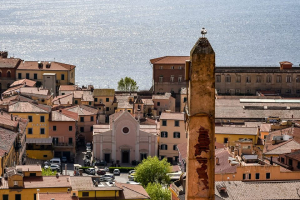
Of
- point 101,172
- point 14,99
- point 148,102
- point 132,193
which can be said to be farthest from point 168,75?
point 132,193

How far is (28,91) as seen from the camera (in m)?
66.4

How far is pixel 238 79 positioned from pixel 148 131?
961 inches

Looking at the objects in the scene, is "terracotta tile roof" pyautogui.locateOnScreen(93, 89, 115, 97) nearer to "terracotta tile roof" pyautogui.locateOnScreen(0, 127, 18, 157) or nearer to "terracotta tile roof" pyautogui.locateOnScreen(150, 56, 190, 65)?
"terracotta tile roof" pyautogui.locateOnScreen(150, 56, 190, 65)

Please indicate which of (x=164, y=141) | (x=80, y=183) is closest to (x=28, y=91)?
(x=164, y=141)

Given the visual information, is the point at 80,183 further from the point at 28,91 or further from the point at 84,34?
the point at 84,34

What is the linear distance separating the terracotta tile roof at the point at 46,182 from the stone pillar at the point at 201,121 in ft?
Result: 71.3

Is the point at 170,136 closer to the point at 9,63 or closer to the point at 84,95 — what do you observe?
the point at 84,95

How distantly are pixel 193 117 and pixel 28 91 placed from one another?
5358 cm

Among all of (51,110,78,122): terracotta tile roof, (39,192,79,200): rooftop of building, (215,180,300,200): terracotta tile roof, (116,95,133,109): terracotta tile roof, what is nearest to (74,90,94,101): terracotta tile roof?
(116,95,133,109): terracotta tile roof

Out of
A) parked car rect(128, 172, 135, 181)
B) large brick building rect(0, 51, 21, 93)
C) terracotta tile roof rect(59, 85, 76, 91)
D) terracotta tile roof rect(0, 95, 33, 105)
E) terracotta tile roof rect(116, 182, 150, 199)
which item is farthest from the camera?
large brick building rect(0, 51, 21, 93)

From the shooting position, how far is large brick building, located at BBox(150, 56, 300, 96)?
266 ft

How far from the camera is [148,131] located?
59.5 meters

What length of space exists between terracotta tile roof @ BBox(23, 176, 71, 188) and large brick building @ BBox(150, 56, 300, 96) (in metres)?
44.4

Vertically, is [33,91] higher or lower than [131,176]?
higher
